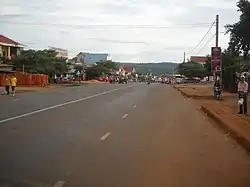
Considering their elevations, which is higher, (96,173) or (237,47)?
(237,47)

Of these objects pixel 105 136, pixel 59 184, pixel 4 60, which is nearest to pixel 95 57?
pixel 4 60

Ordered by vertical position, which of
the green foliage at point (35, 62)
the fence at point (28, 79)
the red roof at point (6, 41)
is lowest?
the fence at point (28, 79)

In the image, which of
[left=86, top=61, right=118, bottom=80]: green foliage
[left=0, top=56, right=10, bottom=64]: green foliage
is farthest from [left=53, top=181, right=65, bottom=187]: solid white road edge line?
[left=86, top=61, right=118, bottom=80]: green foliage

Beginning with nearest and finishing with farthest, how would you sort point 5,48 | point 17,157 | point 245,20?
point 17,157 → point 245,20 → point 5,48

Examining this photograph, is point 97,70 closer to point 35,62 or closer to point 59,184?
point 35,62

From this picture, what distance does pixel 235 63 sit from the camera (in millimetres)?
55312

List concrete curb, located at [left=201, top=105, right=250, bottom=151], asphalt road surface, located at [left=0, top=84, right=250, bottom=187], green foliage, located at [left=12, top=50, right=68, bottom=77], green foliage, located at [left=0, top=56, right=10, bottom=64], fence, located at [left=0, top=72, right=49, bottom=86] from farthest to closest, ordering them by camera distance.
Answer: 1. green foliage, located at [left=12, top=50, right=68, bottom=77]
2. green foliage, located at [left=0, top=56, right=10, bottom=64]
3. fence, located at [left=0, top=72, right=49, bottom=86]
4. concrete curb, located at [left=201, top=105, right=250, bottom=151]
5. asphalt road surface, located at [left=0, top=84, right=250, bottom=187]

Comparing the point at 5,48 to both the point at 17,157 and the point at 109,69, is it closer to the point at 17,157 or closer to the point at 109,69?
the point at 109,69

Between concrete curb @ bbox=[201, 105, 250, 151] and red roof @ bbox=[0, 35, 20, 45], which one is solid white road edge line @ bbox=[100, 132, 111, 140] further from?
red roof @ bbox=[0, 35, 20, 45]

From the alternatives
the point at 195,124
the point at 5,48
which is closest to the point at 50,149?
the point at 195,124

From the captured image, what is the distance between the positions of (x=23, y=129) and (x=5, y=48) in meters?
85.9

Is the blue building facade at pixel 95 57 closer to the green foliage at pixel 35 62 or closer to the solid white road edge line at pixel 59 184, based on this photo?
the green foliage at pixel 35 62

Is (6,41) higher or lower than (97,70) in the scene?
higher

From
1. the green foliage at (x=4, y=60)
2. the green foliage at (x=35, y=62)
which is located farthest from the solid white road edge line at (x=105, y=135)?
the green foliage at (x=35, y=62)
